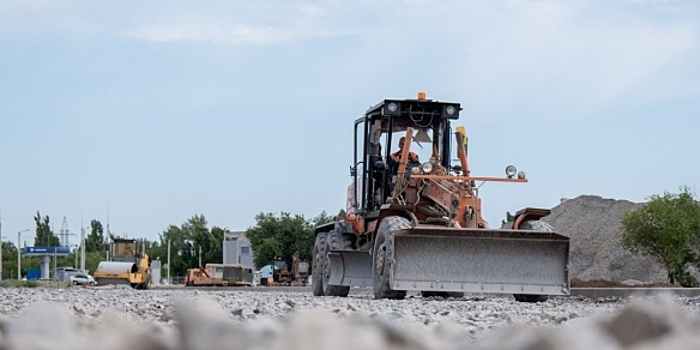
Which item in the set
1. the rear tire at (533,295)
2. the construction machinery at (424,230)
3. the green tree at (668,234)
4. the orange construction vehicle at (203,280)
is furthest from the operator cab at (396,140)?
the orange construction vehicle at (203,280)

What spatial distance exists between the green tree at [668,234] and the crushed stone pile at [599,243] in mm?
1575

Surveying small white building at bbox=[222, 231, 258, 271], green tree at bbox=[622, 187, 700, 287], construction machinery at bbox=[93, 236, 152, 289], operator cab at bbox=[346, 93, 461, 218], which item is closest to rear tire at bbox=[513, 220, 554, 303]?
operator cab at bbox=[346, 93, 461, 218]

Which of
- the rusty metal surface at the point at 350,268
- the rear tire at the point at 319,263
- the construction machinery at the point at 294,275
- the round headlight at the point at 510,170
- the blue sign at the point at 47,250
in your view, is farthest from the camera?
the blue sign at the point at 47,250

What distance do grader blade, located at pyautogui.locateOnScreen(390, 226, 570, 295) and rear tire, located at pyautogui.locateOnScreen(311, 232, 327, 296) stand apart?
3681 mm

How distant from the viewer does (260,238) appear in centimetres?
8381

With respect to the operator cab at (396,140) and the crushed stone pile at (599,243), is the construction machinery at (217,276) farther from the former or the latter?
the operator cab at (396,140)

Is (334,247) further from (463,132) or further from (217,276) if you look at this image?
(217,276)

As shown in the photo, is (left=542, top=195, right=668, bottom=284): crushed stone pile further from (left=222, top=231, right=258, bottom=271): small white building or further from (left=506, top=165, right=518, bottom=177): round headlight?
(left=222, top=231, right=258, bottom=271): small white building

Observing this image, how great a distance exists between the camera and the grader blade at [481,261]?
12992mm

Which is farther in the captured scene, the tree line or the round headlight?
the tree line

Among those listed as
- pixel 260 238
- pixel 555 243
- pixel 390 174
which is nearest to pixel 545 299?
pixel 555 243

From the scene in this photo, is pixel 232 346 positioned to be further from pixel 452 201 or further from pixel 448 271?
pixel 452 201

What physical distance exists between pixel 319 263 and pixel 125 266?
2470 centimetres

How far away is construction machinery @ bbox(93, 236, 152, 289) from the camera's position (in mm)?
39750
